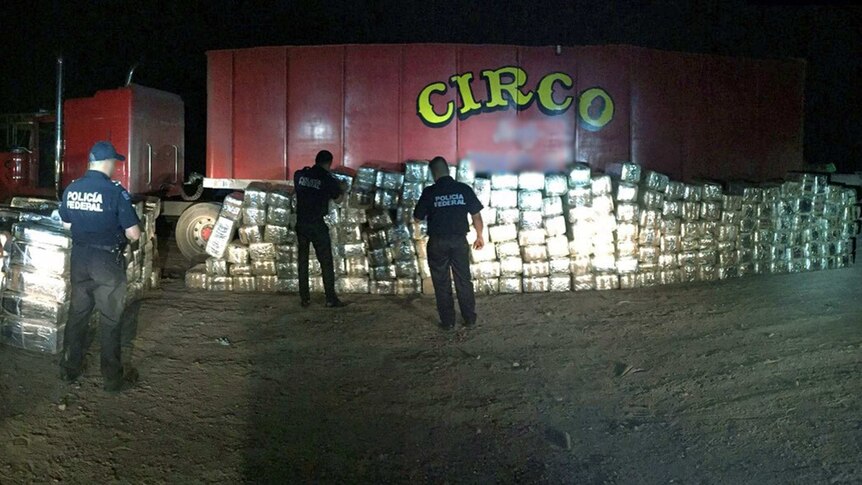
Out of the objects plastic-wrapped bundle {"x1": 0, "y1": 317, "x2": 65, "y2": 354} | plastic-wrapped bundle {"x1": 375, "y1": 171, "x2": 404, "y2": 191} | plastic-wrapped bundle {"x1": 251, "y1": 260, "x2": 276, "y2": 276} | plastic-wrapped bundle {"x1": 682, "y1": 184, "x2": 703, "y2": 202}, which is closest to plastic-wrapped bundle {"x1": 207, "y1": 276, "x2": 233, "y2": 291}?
plastic-wrapped bundle {"x1": 251, "y1": 260, "x2": 276, "y2": 276}

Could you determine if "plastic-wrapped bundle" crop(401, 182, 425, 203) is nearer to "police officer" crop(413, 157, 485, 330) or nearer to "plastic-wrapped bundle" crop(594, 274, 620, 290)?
"police officer" crop(413, 157, 485, 330)

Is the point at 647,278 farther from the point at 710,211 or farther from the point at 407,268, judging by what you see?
the point at 407,268

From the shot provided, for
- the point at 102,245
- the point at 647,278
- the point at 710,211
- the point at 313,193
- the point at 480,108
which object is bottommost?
the point at 647,278

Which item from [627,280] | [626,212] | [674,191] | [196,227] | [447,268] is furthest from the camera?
[196,227]

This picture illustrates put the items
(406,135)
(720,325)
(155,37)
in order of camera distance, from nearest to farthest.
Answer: (720,325)
(406,135)
(155,37)

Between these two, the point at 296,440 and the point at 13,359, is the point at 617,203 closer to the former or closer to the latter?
the point at 296,440

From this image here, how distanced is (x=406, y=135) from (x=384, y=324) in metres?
3.58

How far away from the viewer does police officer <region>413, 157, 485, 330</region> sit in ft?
24.2

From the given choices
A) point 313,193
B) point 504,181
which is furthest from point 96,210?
point 504,181

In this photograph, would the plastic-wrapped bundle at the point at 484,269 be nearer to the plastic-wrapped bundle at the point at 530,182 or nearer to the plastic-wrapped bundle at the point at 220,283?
the plastic-wrapped bundle at the point at 530,182

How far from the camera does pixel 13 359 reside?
620 centimetres

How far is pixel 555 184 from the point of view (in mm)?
9383

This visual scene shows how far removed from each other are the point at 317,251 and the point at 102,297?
3279mm

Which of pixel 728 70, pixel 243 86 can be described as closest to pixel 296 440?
pixel 243 86
